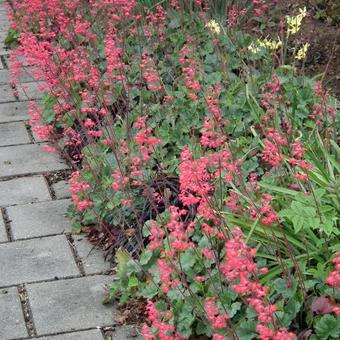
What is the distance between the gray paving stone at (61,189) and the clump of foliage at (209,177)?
10.4 inches

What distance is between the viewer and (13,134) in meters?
5.77

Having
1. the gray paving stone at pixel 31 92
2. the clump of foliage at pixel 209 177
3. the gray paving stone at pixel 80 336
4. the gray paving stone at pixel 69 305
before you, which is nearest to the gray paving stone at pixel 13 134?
the clump of foliage at pixel 209 177

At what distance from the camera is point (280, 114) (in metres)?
4.28

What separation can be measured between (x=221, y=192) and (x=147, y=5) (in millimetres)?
3203

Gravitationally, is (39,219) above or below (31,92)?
above

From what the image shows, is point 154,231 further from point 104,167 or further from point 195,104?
point 195,104

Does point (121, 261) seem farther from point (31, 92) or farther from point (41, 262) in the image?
point (31, 92)

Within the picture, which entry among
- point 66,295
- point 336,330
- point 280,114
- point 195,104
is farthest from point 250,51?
point 336,330

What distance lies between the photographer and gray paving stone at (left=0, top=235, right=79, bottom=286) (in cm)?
410

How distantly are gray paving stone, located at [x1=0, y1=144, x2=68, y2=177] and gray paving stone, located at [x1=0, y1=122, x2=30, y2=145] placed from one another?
8 cm

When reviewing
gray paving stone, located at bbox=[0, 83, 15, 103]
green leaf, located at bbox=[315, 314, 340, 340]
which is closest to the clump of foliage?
green leaf, located at bbox=[315, 314, 340, 340]

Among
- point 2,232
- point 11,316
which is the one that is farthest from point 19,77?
point 11,316

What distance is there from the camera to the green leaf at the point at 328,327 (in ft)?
9.73

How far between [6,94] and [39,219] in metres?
2.12
